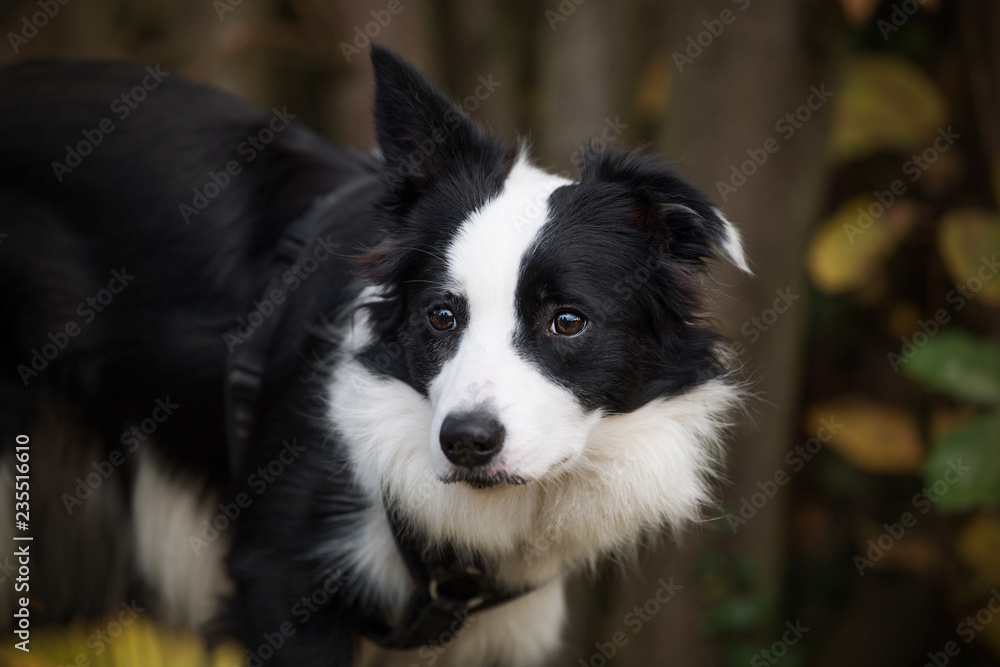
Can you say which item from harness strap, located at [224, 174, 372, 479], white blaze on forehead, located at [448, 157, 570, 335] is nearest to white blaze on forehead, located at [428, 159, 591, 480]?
white blaze on forehead, located at [448, 157, 570, 335]

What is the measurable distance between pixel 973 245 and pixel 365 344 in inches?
102

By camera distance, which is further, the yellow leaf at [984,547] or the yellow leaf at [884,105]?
the yellow leaf at [884,105]

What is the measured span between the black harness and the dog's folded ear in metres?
0.42

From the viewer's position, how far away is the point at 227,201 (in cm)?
305

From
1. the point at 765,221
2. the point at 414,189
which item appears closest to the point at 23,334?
the point at 414,189

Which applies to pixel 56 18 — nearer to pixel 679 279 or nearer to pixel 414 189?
pixel 414 189

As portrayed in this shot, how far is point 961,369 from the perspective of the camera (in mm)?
3424

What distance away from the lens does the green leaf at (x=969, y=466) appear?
3.29 meters

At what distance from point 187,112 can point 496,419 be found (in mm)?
1883

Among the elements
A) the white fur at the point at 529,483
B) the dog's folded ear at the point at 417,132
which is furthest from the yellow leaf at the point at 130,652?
the dog's folded ear at the point at 417,132

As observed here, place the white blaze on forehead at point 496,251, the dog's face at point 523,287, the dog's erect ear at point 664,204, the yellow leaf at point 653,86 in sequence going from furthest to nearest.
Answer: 1. the yellow leaf at point 653,86
2. the dog's erect ear at point 664,204
3. the white blaze on forehead at point 496,251
4. the dog's face at point 523,287

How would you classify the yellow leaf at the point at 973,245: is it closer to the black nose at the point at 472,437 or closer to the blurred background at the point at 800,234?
the blurred background at the point at 800,234

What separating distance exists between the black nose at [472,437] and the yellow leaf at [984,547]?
2.91 metres

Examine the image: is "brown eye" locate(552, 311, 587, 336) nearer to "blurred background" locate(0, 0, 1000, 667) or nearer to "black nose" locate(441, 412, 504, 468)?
"black nose" locate(441, 412, 504, 468)
